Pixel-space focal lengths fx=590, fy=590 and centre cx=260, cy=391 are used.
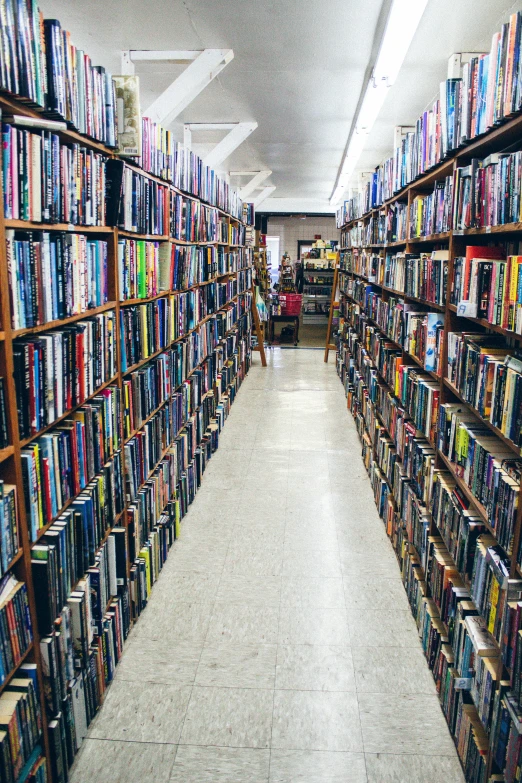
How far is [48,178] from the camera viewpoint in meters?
1.84

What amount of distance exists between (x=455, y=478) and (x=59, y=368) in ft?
5.47

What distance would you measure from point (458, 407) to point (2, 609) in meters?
1.98

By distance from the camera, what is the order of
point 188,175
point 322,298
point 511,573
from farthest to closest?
point 322,298
point 188,175
point 511,573

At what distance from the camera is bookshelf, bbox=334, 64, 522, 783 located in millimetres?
1828

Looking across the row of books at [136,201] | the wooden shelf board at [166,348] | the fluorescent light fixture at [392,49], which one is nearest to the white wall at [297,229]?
the wooden shelf board at [166,348]

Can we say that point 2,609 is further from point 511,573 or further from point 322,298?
point 322,298

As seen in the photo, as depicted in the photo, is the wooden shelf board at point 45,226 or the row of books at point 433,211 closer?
the wooden shelf board at point 45,226

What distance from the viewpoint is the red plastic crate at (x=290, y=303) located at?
40.4ft

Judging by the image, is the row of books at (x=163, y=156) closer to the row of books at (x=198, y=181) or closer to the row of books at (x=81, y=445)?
the row of books at (x=198, y=181)

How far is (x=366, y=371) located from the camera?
5.80 meters

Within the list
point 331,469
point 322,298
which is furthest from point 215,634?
point 322,298

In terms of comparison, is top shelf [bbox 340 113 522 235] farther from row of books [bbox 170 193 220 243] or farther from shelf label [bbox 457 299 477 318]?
row of books [bbox 170 193 220 243]

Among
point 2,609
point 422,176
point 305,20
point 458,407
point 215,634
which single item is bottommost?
point 215,634

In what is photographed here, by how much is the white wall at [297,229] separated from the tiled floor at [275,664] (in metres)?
14.1
